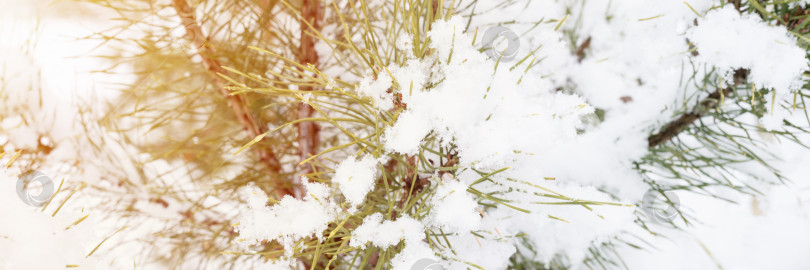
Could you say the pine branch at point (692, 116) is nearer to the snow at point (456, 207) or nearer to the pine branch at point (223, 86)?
the snow at point (456, 207)

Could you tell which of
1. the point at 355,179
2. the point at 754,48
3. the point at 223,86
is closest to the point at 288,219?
the point at 355,179

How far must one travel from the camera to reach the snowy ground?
42 cm

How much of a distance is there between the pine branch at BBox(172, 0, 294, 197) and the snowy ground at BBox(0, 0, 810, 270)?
0.45 feet

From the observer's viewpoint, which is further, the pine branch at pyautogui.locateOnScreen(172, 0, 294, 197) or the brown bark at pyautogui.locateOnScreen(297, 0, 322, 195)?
the brown bark at pyautogui.locateOnScreen(297, 0, 322, 195)

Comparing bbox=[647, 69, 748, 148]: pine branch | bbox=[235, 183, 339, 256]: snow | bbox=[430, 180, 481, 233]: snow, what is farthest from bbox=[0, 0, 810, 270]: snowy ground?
bbox=[430, 180, 481, 233]: snow

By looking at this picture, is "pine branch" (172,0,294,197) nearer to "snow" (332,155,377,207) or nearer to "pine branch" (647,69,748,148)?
"snow" (332,155,377,207)

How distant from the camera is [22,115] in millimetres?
544

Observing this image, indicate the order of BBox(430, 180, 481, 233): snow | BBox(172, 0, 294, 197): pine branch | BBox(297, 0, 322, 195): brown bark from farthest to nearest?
BBox(297, 0, 322, 195): brown bark < BBox(172, 0, 294, 197): pine branch < BBox(430, 180, 481, 233): snow

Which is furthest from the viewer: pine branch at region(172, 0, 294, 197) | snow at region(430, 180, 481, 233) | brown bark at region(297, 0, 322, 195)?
brown bark at region(297, 0, 322, 195)

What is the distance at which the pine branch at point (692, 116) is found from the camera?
482mm

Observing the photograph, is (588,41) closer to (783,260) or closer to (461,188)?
(461,188)

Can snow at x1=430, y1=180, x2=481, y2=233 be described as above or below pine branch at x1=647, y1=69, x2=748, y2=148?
below

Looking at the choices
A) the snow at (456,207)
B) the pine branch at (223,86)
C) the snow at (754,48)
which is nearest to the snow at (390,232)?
the snow at (456,207)

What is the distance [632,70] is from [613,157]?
0.40ft
